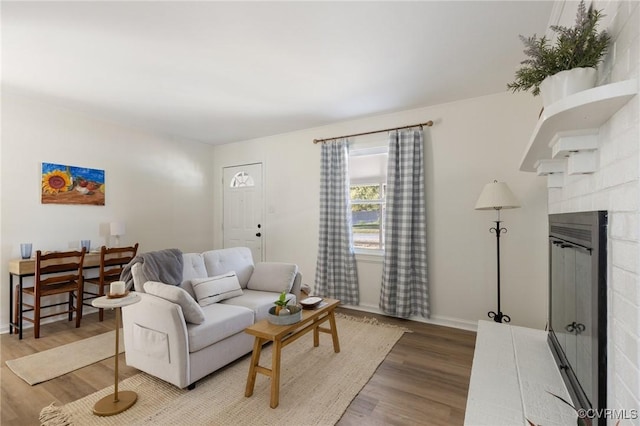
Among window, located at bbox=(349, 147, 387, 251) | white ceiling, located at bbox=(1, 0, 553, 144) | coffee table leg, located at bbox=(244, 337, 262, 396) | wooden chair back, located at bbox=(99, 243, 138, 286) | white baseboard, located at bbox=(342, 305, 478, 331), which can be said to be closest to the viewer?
white ceiling, located at bbox=(1, 0, 553, 144)

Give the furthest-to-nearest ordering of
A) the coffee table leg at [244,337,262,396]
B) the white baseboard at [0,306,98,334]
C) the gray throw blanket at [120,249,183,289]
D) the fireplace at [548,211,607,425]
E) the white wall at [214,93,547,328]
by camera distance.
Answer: the white baseboard at [0,306,98,334]
the white wall at [214,93,547,328]
the gray throw blanket at [120,249,183,289]
the coffee table leg at [244,337,262,396]
the fireplace at [548,211,607,425]

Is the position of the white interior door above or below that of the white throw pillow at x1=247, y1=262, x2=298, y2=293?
above

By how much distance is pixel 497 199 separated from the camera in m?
2.68

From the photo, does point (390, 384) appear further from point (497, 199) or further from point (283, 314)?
point (497, 199)

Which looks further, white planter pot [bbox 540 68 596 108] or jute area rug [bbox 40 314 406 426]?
jute area rug [bbox 40 314 406 426]

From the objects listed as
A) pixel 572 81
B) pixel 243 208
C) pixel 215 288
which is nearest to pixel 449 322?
pixel 215 288

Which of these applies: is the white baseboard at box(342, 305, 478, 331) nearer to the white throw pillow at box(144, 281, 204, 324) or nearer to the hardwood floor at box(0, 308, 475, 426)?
the hardwood floor at box(0, 308, 475, 426)

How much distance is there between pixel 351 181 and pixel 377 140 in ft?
2.15

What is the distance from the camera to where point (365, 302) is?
3.91 meters

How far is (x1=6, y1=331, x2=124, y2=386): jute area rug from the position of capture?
228 centimetres

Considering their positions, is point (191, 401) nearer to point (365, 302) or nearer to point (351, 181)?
point (365, 302)

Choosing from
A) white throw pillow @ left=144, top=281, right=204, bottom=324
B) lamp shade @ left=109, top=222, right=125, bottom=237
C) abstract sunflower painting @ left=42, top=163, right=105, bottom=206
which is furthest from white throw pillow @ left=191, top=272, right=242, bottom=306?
abstract sunflower painting @ left=42, top=163, right=105, bottom=206

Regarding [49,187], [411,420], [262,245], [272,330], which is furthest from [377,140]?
[49,187]

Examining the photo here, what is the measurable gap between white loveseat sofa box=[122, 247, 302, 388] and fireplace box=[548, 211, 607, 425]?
2.11m
